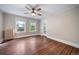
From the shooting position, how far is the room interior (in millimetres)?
1650

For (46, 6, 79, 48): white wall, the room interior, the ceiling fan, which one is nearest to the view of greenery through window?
the room interior

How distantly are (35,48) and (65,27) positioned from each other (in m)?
0.82

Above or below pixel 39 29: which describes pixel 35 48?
below

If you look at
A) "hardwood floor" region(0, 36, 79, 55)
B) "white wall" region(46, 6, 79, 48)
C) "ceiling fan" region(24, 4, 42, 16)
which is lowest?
"hardwood floor" region(0, 36, 79, 55)

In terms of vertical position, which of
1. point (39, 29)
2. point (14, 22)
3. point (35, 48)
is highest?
point (14, 22)

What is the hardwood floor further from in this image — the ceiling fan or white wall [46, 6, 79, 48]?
the ceiling fan

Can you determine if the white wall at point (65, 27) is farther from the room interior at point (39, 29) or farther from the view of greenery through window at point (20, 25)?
the view of greenery through window at point (20, 25)

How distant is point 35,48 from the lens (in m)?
1.74

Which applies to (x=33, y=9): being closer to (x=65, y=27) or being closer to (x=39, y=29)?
(x=39, y=29)

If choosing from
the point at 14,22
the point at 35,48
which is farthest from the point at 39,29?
the point at 14,22

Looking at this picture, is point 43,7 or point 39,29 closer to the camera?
point 43,7

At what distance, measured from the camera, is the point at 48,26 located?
6.46 ft
